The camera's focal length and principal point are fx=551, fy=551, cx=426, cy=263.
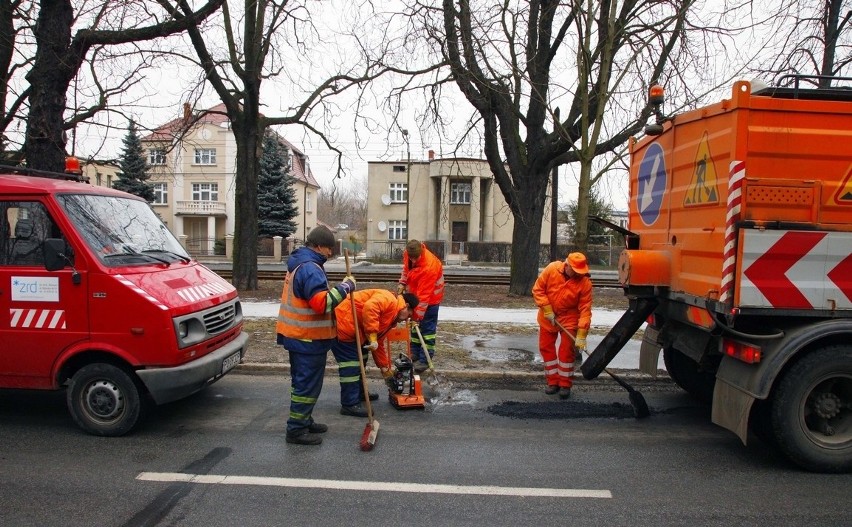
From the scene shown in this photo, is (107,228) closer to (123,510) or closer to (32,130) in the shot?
(123,510)

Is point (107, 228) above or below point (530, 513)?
above

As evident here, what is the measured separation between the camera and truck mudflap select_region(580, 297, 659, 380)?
17.9ft

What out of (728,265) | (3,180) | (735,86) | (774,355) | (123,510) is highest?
(735,86)

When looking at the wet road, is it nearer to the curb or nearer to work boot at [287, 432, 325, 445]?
work boot at [287, 432, 325, 445]

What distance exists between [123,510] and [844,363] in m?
5.19

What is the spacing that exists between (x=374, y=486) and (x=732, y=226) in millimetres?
3296

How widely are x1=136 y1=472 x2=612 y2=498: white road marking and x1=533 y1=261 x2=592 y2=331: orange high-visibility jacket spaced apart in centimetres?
247

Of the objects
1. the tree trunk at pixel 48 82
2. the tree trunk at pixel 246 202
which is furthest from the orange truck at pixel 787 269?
the tree trunk at pixel 246 202

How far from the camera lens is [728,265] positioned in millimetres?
4207

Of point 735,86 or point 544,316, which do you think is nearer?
point 735,86

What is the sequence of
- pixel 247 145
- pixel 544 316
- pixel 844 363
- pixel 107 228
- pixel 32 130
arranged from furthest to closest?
pixel 247 145, pixel 32 130, pixel 544 316, pixel 107 228, pixel 844 363

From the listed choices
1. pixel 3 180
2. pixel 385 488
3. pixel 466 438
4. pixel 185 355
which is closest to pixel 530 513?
pixel 385 488

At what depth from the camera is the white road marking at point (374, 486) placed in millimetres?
3807

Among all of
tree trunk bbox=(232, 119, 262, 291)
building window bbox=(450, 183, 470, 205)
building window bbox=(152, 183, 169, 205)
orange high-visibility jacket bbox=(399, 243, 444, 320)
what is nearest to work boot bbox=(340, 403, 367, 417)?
orange high-visibility jacket bbox=(399, 243, 444, 320)
